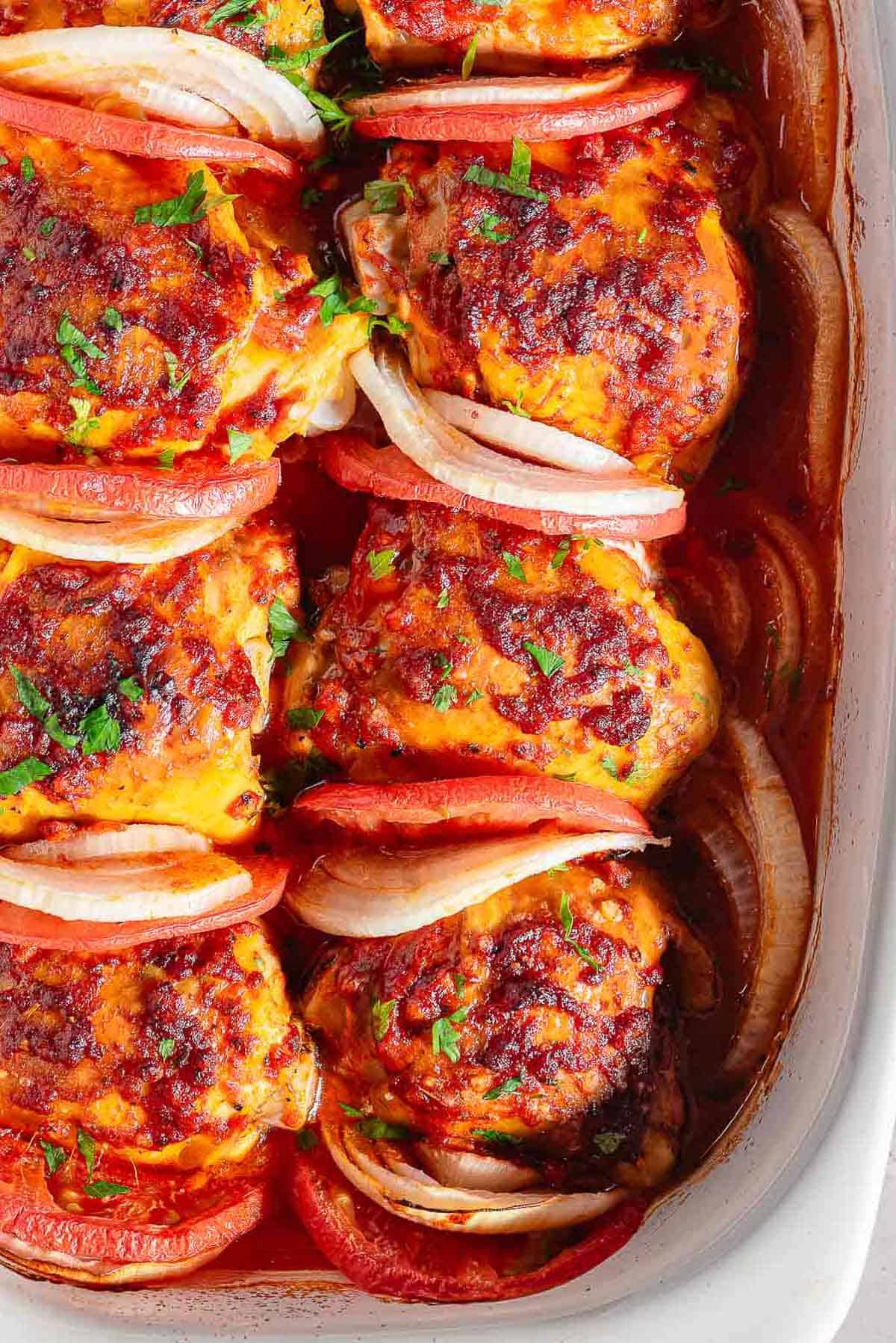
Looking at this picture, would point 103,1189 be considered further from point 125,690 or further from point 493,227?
point 493,227

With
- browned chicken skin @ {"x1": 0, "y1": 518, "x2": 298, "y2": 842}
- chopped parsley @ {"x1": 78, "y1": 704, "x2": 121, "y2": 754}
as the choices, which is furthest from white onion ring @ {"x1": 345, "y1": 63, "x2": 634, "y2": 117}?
chopped parsley @ {"x1": 78, "y1": 704, "x2": 121, "y2": 754}

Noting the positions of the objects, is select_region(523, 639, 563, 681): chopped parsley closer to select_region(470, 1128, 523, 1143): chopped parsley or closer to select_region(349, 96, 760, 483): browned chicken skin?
select_region(349, 96, 760, 483): browned chicken skin

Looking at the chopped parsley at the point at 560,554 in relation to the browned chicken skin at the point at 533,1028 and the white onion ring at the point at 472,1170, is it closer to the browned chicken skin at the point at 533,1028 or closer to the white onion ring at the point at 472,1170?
the browned chicken skin at the point at 533,1028

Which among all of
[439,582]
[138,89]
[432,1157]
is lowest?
[432,1157]

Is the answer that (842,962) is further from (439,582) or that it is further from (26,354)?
(26,354)

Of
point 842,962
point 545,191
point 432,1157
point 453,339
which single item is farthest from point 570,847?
point 545,191

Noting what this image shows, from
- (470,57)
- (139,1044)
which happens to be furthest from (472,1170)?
(470,57)

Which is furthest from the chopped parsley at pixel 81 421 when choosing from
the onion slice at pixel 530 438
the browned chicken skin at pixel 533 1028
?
the browned chicken skin at pixel 533 1028
